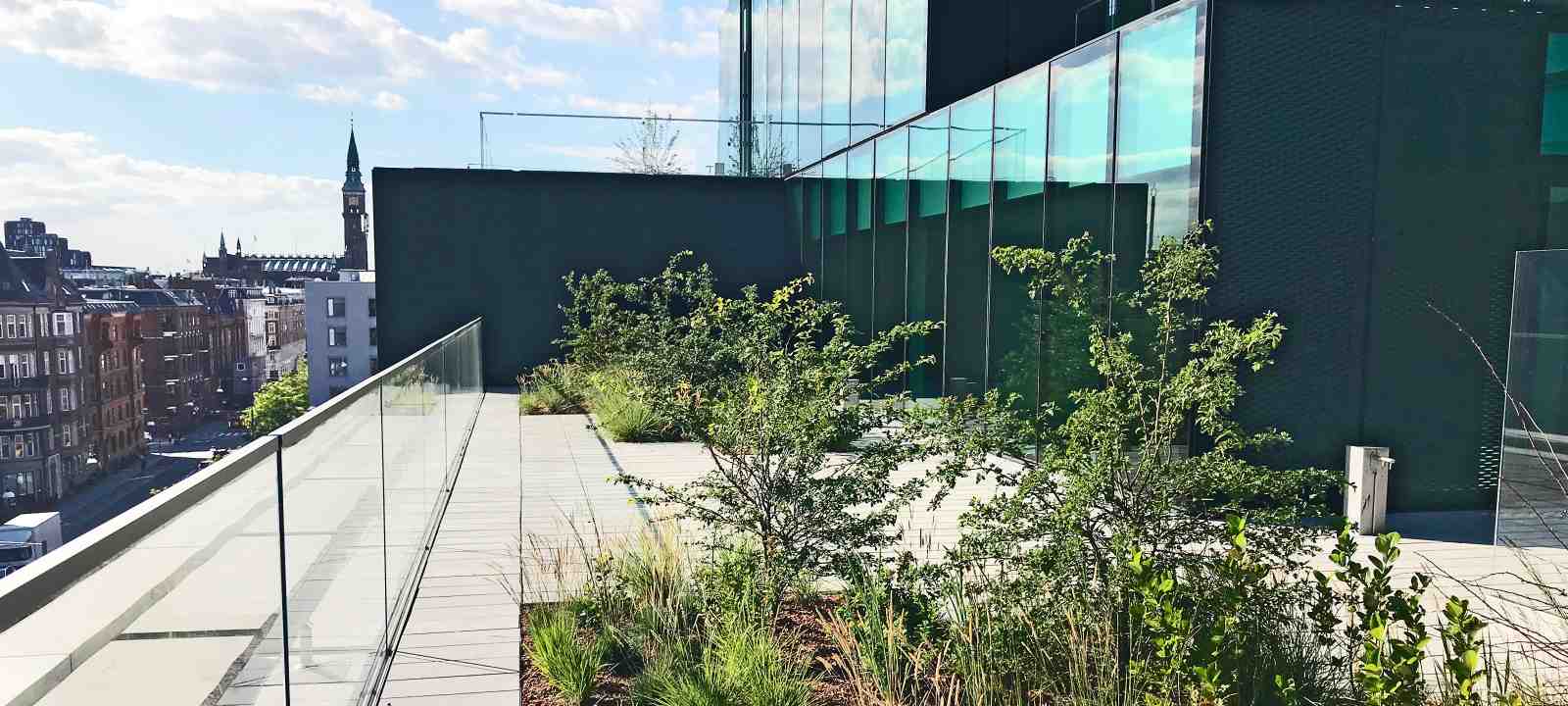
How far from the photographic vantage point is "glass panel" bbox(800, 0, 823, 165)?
16.9m

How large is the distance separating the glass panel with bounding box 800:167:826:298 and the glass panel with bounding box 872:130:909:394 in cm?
285

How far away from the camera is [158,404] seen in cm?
10844

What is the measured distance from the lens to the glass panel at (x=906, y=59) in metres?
13.0

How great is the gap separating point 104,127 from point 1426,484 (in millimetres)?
203723

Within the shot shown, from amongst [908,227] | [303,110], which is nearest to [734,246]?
[908,227]

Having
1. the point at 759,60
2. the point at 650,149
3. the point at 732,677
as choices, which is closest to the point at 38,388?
the point at 759,60

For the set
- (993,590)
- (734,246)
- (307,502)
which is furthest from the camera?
(734,246)

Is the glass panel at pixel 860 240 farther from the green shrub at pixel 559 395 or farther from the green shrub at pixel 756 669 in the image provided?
the green shrub at pixel 756 669

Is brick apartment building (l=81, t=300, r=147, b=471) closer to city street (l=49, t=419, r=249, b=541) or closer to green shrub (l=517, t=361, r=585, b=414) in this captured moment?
city street (l=49, t=419, r=249, b=541)

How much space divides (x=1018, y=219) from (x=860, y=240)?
4.61 m

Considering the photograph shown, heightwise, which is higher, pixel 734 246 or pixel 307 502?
pixel 734 246

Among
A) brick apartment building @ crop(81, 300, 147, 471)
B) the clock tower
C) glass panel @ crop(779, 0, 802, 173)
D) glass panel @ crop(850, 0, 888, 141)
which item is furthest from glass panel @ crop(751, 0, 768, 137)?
the clock tower

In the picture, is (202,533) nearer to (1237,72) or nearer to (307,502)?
A: (307,502)

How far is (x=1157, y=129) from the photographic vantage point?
7949 millimetres
